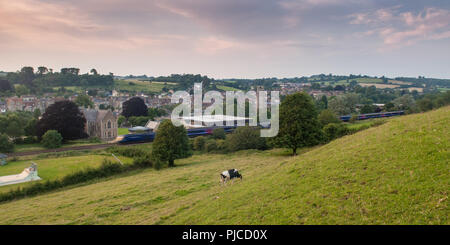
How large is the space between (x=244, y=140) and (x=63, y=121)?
33443 mm

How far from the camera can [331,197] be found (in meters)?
10.0

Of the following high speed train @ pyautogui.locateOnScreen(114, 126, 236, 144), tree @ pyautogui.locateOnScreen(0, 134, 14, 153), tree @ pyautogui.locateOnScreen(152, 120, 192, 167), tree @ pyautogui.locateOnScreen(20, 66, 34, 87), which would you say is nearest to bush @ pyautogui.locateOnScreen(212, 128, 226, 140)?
high speed train @ pyautogui.locateOnScreen(114, 126, 236, 144)

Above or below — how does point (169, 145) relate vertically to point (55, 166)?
above

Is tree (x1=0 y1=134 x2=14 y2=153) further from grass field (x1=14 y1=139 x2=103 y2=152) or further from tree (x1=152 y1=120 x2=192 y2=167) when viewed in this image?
tree (x1=152 y1=120 x2=192 y2=167)

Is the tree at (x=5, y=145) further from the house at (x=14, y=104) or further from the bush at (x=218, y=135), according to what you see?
the house at (x=14, y=104)

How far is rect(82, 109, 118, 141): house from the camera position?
58812 millimetres

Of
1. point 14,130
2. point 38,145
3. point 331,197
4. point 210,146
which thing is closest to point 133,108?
point 14,130

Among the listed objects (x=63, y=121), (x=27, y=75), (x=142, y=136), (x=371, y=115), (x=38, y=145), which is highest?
(x=27, y=75)

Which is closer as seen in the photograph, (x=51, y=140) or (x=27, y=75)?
(x=51, y=140)

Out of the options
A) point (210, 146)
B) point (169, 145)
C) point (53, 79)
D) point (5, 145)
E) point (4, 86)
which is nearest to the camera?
point (169, 145)

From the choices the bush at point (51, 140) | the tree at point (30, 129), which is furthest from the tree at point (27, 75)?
the bush at point (51, 140)

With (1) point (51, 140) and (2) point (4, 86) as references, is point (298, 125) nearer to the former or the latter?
(1) point (51, 140)

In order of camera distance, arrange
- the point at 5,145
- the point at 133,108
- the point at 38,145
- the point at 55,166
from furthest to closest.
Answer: the point at 133,108 < the point at 38,145 < the point at 5,145 < the point at 55,166

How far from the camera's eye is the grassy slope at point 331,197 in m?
8.72
